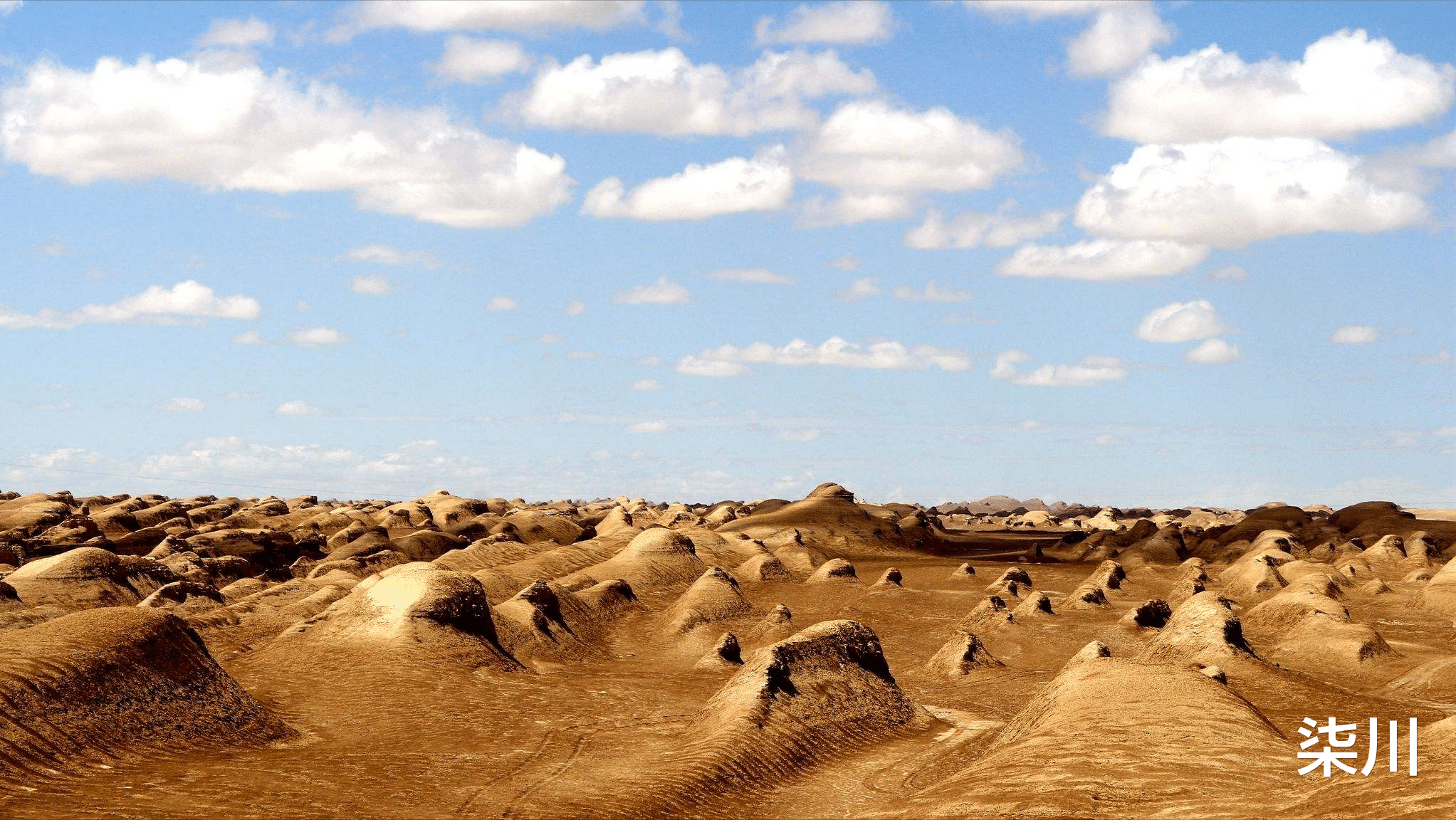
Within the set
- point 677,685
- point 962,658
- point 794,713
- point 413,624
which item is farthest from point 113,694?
point 962,658

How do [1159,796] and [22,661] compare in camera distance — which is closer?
[1159,796]

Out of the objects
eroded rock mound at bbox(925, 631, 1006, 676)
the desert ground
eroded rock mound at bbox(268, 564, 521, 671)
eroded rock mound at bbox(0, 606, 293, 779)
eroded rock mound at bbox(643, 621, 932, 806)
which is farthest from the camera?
eroded rock mound at bbox(925, 631, 1006, 676)

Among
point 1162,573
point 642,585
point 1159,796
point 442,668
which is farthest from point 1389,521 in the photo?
point 1159,796

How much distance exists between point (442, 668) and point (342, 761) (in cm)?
1328

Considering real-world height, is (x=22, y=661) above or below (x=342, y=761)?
above

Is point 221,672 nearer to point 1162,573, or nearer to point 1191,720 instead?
point 1191,720

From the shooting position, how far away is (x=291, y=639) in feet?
173

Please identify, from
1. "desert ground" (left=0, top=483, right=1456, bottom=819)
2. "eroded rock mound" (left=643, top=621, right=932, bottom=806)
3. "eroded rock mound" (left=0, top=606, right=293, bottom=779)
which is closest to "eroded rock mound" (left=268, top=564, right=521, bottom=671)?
"desert ground" (left=0, top=483, right=1456, bottom=819)

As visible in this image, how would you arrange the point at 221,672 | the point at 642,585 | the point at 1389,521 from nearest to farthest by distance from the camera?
the point at 221,672 < the point at 642,585 < the point at 1389,521

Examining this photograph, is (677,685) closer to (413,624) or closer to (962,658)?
(413,624)

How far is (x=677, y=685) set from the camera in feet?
169

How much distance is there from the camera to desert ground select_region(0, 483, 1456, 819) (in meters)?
29.9

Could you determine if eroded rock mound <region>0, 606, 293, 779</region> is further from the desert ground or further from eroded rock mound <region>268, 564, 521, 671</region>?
eroded rock mound <region>268, 564, 521, 671</region>

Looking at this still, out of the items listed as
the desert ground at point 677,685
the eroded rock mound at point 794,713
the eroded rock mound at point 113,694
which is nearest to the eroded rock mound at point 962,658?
the desert ground at point 677,685
